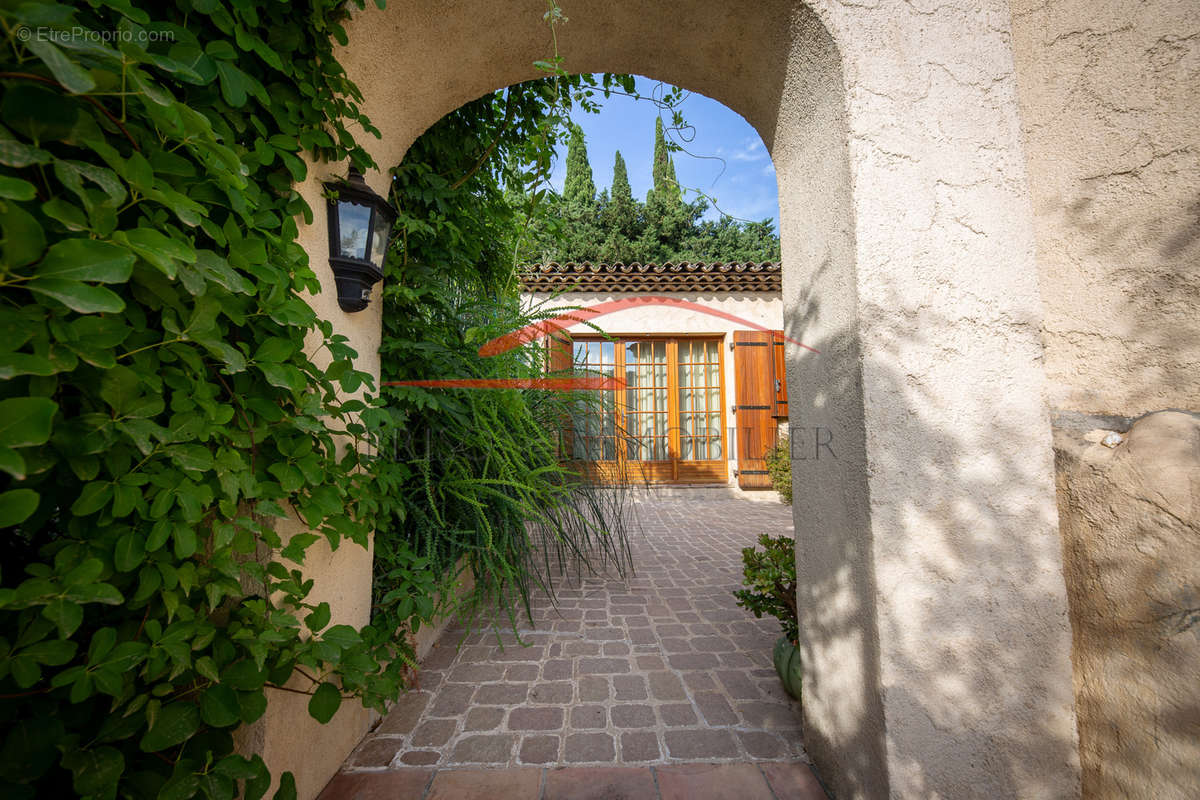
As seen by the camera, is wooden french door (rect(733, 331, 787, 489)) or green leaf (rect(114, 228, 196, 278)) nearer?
green leaf (rect(114, 228, 196, 278))

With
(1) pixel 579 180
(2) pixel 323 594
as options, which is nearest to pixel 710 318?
(2) pixel 323 594

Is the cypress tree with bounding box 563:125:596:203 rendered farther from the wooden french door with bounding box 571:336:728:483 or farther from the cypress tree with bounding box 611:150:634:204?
the wooden french door with bounding box 571:336:728:483

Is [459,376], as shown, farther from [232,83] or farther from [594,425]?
[232,83]

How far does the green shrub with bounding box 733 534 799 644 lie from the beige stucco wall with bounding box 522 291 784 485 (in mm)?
4637

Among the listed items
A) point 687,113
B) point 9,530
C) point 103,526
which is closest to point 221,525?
point 103,526

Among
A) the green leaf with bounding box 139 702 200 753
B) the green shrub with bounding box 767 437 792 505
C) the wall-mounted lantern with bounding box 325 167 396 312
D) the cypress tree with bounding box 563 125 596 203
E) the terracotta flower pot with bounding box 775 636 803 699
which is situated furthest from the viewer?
the cypress tree with bounding box 563 125 596 203

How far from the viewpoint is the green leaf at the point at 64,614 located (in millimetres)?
556

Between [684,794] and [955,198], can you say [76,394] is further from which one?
[955,198]

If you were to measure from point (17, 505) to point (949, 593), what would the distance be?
1679 millimetres

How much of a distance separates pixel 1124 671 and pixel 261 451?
1995mm

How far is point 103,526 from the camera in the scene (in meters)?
A: 0.66

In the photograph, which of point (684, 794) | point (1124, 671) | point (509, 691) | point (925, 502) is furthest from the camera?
point (509, 691)

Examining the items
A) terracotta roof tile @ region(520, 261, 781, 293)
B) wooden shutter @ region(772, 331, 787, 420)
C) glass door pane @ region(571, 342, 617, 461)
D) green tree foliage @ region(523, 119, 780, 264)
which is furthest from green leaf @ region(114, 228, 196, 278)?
green tree foliage @ region(523, 119, 780, 264)

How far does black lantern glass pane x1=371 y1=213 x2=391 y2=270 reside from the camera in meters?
1.39
